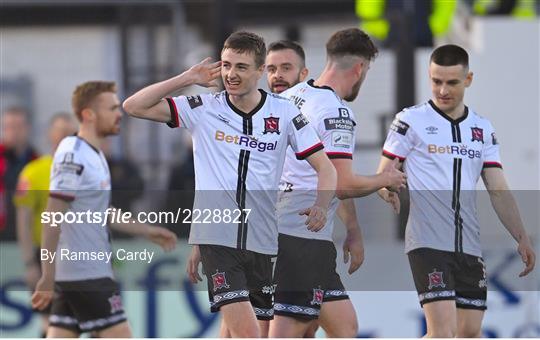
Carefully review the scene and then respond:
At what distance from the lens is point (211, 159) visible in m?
7.65

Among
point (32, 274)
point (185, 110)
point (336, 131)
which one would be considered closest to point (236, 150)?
point (185, 110)

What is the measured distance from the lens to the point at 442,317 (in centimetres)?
843

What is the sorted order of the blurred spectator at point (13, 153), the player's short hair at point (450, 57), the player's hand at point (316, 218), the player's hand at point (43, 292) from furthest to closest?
the blurred spectator at point (13, 153)
the player's hand at point (43, 292)
the player's short hair at point (450, 57)
the player's hand at point (316, 218)

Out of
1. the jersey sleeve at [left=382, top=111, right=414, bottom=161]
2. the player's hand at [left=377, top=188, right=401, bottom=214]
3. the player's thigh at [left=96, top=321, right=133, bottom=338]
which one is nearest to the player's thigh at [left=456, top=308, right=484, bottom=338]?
the player's hand at [left=377, top=188, right=401, bottom=214]

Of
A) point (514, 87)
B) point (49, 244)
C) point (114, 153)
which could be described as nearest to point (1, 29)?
point (114, 153)

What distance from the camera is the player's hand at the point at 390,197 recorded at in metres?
8.28

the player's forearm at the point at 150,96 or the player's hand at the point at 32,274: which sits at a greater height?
the player's forearm at the point at 150,96

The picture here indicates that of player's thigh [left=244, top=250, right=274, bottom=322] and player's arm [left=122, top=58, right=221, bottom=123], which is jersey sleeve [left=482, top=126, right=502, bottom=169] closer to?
player's thigh [left=244, top=250, right=274, bottom=322]

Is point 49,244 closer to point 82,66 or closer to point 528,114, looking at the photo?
point 528,114

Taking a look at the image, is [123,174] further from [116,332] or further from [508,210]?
[508,210]

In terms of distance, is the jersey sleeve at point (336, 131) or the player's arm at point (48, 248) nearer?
the jersey sleeve at point (336, 131)

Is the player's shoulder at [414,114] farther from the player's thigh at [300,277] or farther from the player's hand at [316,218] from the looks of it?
the player's hand at [316,218]

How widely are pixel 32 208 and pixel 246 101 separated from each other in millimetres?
2829

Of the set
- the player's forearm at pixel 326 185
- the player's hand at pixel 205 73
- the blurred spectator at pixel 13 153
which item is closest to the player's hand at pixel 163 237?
the player's forearm at pixel 326 185
